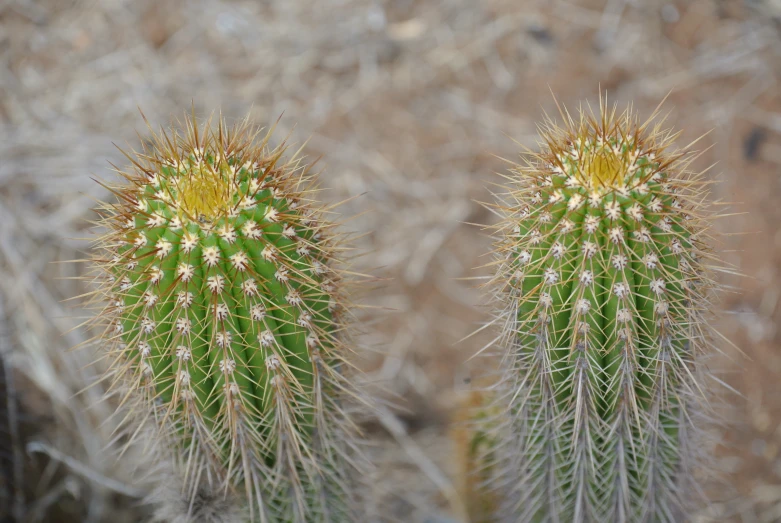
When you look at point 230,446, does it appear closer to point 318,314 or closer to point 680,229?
point 318,314

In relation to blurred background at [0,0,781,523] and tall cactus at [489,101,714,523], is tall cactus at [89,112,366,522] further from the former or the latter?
blurred background at [0,0,781,523]

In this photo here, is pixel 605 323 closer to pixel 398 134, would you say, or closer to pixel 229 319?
pixel 229 319

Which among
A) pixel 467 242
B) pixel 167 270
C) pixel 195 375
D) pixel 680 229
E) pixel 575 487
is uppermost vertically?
pixel 467 242

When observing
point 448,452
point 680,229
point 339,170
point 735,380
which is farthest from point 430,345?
point 680,229

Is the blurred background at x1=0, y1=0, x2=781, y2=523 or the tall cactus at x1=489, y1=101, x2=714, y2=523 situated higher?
the blurred background at x1=0, y1=0, x2=781, y2=523

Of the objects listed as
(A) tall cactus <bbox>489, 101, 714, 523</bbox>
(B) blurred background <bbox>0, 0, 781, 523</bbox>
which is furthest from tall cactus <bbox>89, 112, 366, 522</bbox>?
(B) blurred background <bbox>0, 0, 781, 523</bbox>

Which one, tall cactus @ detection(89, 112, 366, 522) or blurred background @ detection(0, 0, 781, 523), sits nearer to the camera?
tall cactus @ detection(89, 112, 366, 522)
